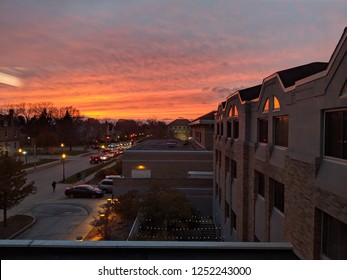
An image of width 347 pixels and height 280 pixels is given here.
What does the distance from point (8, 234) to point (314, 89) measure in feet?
58.5

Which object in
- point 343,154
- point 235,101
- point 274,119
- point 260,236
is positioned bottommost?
point 260,236

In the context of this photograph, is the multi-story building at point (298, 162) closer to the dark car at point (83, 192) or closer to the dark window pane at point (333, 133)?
the dark window pane at point (333, 133)

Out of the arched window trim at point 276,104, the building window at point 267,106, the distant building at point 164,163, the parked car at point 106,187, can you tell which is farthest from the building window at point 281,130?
the parked car at point 106,187

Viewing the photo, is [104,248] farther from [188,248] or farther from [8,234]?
[8,234]

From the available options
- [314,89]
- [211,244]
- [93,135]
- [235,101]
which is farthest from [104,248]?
[93,135]

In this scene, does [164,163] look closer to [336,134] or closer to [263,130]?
[263,130]

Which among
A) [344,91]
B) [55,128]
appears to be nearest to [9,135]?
[55,128]

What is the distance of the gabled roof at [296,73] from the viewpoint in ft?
32.1

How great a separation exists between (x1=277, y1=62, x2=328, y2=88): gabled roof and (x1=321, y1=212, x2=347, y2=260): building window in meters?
4.75

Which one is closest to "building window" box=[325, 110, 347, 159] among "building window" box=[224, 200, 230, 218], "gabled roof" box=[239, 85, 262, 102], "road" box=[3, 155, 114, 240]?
"gabled roof" box=[239, 85, 262, 102]

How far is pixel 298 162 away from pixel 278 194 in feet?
8.62

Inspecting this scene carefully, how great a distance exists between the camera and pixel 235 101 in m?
16.0

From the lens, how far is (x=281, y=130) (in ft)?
32.4

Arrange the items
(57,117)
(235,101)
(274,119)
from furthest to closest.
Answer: (57,117), (235,101), (274,119)
